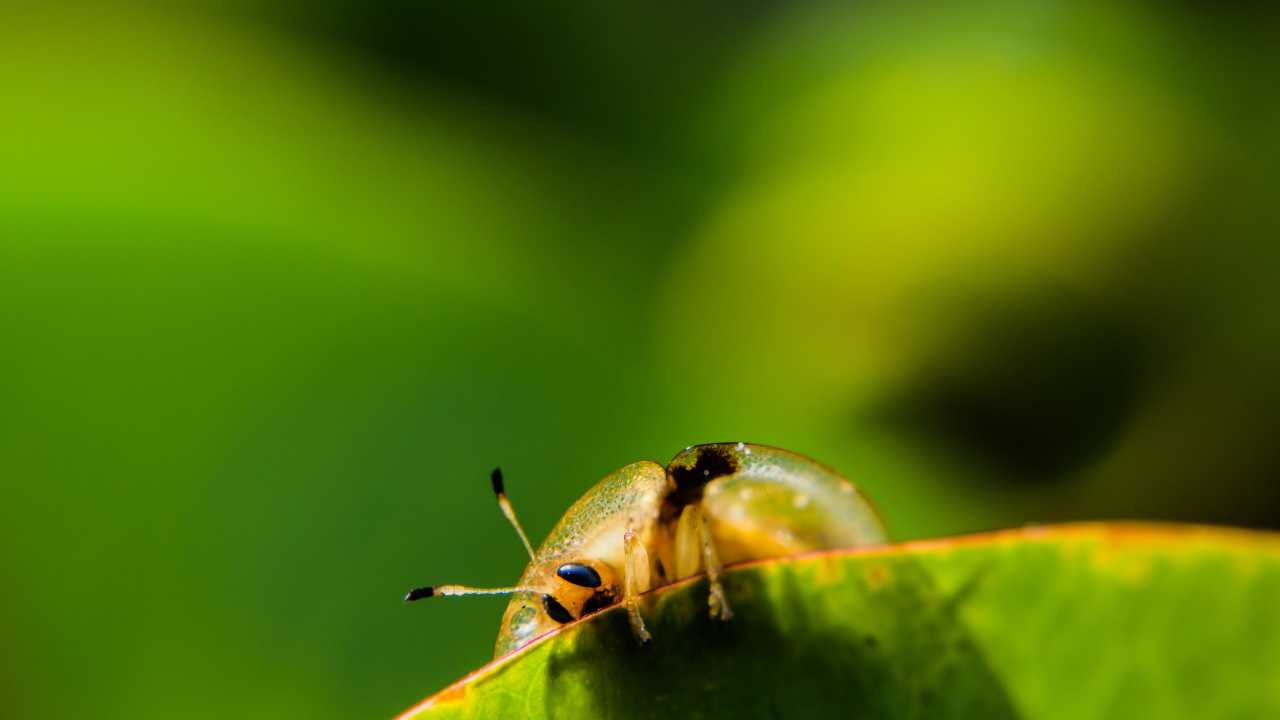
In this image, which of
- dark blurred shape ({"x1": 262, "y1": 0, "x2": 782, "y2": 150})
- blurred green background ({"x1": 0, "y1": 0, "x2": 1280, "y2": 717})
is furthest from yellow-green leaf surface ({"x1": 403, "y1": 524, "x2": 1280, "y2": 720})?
dark blurred shape ({"x1": 262, "y1": 0, "x2": 782, "y2": 150})

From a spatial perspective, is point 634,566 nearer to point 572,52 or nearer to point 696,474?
point 696,474

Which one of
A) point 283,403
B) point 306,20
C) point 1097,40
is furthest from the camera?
point 306,20

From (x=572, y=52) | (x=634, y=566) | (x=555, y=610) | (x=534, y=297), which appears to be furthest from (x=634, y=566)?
(x=572, y=52)

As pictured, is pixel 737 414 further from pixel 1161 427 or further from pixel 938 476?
pixel 1161 427

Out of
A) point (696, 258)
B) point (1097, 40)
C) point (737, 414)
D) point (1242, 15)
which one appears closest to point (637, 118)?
point (696, 258)

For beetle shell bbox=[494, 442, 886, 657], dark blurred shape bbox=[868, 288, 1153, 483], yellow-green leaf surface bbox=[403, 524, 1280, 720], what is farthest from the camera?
dark blurred shape bbox=[868, 288, 1153, 483]

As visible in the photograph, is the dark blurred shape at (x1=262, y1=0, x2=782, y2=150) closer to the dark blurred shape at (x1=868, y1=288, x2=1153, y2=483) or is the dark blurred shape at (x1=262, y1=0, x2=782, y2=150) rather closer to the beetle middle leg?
the dark blurred shape at (x1=868, y1=288, x2=1153, y2=483)
